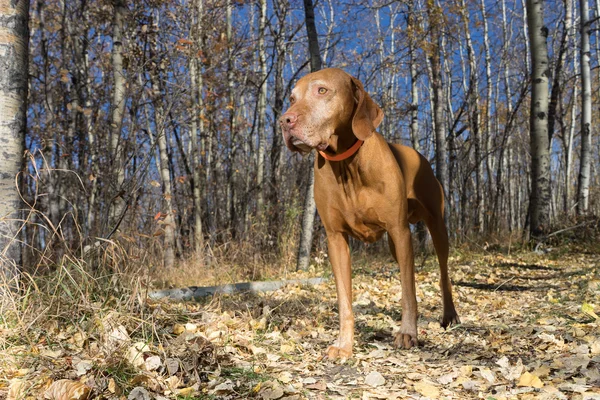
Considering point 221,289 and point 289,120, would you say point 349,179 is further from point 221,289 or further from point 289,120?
point 221,289

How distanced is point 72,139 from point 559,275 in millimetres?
11192

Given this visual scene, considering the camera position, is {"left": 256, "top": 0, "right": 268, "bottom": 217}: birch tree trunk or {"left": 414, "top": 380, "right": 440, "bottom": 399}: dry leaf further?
{"left": 256, "top": 0, "right": 268, "bottom": 217}: birch tree trunk

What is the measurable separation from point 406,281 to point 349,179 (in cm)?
80

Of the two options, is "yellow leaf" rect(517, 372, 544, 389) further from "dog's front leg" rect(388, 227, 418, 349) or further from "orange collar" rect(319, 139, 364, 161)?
"orange collar" rect(319, 139, 364, 161)

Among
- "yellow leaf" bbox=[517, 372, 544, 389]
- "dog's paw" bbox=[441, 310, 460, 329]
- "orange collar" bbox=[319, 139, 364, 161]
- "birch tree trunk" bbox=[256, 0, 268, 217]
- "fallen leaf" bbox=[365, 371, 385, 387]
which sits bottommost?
"dog's paw" bbox=[441, 310, 460, 329]

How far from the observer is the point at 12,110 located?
3514 millimetres

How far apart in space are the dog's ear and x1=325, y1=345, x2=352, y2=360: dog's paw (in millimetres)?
1354

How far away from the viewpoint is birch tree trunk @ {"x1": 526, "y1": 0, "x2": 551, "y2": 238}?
9.18 m

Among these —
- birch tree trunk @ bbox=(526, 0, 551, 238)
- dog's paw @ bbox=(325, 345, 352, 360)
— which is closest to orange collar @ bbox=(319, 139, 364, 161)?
dog's paw @ bbox=(325, 345, 352, 360)

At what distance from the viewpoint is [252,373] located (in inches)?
101

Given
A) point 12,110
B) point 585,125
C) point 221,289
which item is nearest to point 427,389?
point 12,110

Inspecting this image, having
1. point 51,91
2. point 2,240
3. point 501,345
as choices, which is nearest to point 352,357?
point 501,345

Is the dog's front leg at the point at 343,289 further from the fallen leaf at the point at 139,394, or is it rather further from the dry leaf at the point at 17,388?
the dry leaf at the point at 17,388

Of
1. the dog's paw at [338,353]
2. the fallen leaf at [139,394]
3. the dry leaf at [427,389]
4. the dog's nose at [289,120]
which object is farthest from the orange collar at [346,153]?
the fallen leaf at [139,394]
